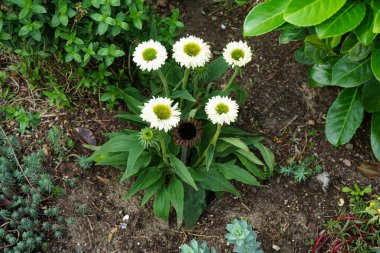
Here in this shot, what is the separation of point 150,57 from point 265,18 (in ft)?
1.87

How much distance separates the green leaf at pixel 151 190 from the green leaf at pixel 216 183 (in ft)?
0.69

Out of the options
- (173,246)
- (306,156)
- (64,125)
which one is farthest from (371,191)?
(64,125)

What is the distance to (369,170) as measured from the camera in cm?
279

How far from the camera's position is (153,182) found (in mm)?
2504

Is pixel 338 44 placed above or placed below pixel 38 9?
below

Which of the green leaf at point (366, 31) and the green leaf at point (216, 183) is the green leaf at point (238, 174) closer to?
the green leaf at point (216, 183)

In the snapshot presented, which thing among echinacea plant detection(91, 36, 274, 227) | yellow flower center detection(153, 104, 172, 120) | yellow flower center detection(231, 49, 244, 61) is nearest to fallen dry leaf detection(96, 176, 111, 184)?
echinacea plant detection(91, 36, 274, 227)

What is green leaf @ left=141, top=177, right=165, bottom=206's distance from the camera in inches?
98.6

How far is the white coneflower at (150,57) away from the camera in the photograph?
229 centimetres

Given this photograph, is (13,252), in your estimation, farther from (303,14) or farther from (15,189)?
(303,14)

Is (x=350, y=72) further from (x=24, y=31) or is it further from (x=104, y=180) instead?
(x=24, y=31)

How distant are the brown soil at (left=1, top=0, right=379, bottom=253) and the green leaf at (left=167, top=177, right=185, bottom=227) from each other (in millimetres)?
216

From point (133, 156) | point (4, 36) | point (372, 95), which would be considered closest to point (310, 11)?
point (372, 95)

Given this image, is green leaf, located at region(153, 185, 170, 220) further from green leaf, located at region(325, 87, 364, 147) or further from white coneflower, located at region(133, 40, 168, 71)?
green leaf, located at region(325, 87, 364, 147)
